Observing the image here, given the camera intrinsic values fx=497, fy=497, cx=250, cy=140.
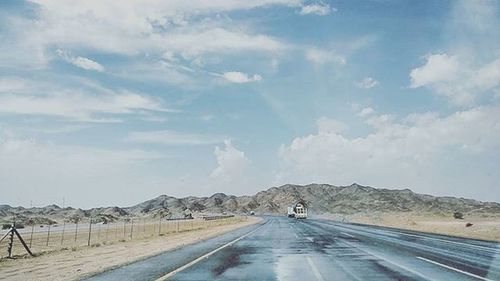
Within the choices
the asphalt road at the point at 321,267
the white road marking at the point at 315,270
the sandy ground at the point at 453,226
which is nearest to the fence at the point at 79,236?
the asphalt road at the point at 321,267

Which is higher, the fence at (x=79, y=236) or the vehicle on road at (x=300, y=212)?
the vehicle on road at (x=300, y=212)

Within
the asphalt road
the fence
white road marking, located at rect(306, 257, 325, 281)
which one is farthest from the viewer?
the fence

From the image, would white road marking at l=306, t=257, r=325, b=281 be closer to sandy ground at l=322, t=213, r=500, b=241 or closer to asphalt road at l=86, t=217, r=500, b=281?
asphalt road at l=86, t=217, r=500, b=281

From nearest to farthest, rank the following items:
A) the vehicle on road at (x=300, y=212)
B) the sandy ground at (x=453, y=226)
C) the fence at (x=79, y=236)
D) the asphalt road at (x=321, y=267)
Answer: the asphalt road at (x=321, y=267), the fence at (x=79, y=236), the sandy ground at (x=453, y=226), the vehicle on road at (x=300, y=212)

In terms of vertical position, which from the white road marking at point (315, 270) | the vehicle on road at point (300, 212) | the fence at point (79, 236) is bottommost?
the white road marking at point (315, 270)

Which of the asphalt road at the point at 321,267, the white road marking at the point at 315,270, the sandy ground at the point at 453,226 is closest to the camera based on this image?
the white road marking at the point at 315,270

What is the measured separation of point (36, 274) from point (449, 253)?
55.3ft

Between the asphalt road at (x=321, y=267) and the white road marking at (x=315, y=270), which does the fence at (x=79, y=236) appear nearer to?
the asphalt road at (x=321, y=267)

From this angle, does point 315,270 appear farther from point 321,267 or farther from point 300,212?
point 300,212

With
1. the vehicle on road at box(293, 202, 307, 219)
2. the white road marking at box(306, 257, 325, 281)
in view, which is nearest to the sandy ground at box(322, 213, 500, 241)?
the vehicle on road at box(293, 202, 307, 219)

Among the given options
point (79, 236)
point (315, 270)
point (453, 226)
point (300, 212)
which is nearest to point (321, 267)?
point (315, 270)

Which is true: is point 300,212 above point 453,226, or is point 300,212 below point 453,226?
above

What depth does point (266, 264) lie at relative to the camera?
1762 cm

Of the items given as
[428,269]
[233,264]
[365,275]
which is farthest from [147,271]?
[428,269]
